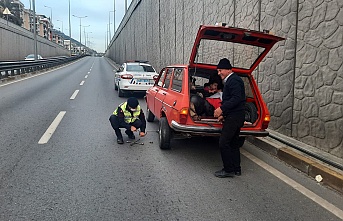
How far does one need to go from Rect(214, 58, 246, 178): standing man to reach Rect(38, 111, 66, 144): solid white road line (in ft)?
11.8

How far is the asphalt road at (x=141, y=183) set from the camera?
3527mm

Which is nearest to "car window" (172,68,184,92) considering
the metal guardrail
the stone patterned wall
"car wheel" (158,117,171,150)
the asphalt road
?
"car wheel" (158,117,171,150)

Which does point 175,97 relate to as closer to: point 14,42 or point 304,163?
point 304,163

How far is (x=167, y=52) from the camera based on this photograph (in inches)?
750

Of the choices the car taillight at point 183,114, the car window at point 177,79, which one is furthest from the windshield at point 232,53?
the car taillight at point 183,114

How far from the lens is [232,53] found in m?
9.28

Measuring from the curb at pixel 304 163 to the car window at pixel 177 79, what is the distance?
6.30 feet

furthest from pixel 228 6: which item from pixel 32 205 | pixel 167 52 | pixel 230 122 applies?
pixel 167 52

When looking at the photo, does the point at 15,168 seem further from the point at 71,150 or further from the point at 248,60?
the point at 248,60

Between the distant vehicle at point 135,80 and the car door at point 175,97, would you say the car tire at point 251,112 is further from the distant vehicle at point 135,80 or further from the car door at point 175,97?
the distant vehicle at point 135,80

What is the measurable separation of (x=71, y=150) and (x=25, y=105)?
583 cm

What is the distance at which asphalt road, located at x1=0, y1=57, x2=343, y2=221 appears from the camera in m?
3.53

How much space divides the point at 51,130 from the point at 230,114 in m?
4.42

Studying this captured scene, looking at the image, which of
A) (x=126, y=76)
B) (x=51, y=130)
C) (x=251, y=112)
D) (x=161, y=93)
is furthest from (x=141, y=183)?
(x=126, y=76)
